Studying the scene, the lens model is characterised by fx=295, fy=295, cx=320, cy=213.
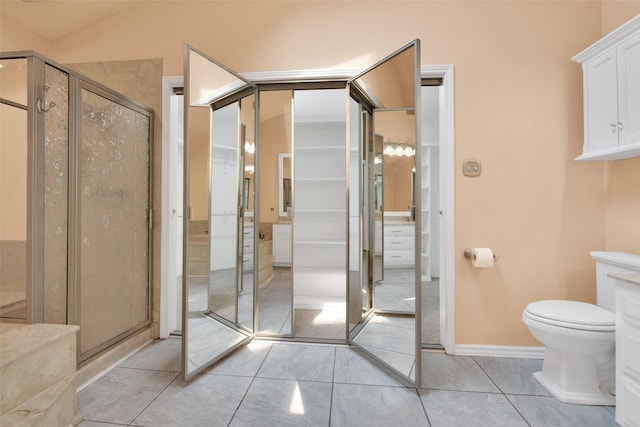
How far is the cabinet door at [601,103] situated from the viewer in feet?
5.93

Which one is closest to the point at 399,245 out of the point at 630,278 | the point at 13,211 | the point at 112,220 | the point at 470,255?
the point at 470,255

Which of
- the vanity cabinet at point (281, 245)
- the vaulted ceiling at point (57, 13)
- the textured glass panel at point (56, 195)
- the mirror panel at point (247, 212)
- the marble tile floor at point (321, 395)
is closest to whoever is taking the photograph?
the marble tile floor at point (321, 395)

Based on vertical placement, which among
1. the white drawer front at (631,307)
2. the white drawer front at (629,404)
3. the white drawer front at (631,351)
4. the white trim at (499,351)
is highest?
the white drawer front at (631,307)

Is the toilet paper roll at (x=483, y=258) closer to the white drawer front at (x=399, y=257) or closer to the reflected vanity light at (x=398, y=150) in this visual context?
the white drawer front at (x=399, y=257)

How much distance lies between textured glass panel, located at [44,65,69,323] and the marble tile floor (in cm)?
59

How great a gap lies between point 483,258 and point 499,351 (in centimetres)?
73

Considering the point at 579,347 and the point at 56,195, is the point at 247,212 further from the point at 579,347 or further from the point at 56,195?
the point at 579,347

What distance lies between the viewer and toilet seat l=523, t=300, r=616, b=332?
1.58m

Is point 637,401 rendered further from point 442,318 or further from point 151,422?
point 151,422

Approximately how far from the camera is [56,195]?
1.69 metres

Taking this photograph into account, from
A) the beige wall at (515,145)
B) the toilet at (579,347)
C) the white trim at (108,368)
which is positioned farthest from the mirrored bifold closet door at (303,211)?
the toilet at (579,347)

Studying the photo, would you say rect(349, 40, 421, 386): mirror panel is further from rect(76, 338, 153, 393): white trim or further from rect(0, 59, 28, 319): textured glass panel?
rect(0, 59, 28, 319): textured glass panel

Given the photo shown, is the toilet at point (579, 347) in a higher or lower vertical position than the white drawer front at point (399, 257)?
lower

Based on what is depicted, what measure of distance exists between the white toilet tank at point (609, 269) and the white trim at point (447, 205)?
2.98ft
